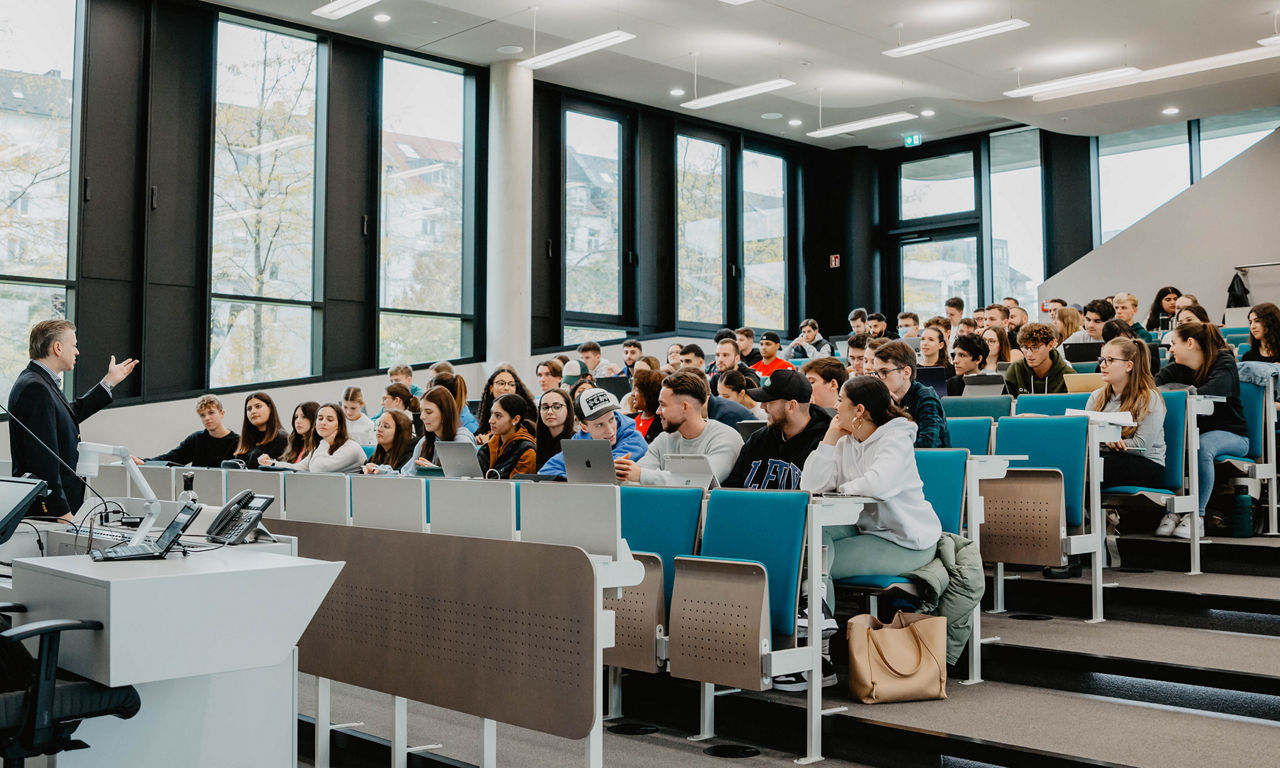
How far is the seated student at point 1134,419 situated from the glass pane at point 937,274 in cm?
939

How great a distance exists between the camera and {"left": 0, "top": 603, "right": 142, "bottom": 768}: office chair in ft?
7.77

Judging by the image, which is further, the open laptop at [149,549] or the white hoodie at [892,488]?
the white hoodie at [892,488]

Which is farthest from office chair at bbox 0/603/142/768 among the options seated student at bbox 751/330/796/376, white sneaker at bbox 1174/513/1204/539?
seated student at bbox 751/330/796/376

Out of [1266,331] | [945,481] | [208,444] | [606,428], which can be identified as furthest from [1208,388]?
[208,444]

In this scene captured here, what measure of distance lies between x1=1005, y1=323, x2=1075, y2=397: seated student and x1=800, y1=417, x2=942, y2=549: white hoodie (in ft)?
8.45

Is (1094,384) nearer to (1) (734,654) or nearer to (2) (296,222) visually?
(1) (734,654)

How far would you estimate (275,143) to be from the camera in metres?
9.80

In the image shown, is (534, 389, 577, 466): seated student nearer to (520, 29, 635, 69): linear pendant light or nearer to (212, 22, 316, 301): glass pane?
(520, 29, 635, 69): linear pendant light

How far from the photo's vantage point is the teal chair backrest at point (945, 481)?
3980 millimetres

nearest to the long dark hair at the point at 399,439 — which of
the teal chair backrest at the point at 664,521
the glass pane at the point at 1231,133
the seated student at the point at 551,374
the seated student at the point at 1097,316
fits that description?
the seated student at the point at 551,374

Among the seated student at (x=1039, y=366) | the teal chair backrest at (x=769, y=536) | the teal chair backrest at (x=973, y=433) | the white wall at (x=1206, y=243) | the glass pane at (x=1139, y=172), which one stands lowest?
the teal chair backrest at (x=769, y=536)

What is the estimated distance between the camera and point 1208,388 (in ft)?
17.6

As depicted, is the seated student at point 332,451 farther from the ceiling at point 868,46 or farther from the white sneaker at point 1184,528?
the white sneaker at point 1184,528

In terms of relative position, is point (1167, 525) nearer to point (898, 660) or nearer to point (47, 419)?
point (898, 660)
